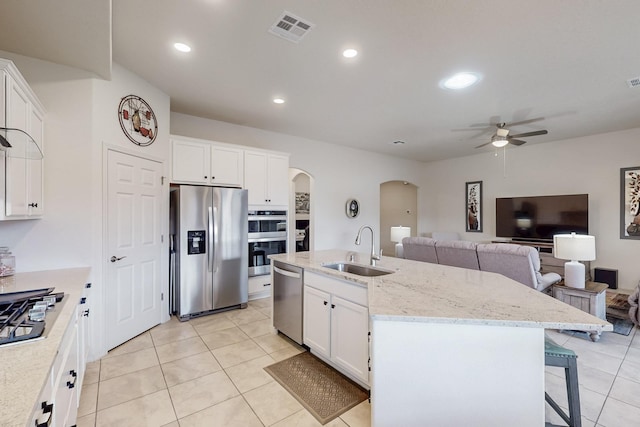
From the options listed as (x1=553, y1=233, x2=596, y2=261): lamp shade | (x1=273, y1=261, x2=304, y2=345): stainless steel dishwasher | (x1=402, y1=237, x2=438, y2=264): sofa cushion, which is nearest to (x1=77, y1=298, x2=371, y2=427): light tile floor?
(x1=273, y1=261, x2=304, y2=345): stainless steel dishwasher

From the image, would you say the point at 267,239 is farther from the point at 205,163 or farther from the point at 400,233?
the point at 400,233

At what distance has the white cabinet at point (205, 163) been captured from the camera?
370 cm

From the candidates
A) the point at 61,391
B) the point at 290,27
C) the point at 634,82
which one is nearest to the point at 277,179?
the point at 290,27

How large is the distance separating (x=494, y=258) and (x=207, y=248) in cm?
357

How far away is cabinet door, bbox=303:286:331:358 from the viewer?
2449mm

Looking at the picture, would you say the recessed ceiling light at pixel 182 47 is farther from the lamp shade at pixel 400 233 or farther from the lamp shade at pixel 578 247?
the lamp shade at pixel 578 247

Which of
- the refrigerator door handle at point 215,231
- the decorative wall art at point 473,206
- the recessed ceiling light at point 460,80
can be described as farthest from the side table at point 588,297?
the refrigerator door handle at point 215,231

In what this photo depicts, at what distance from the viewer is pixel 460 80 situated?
122 inches

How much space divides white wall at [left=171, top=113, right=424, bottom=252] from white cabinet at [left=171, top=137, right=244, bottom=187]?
0.55m

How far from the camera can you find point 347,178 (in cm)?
620

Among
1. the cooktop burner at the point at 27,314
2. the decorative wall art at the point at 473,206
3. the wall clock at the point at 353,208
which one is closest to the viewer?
the cooktop burner at the point at 27,314

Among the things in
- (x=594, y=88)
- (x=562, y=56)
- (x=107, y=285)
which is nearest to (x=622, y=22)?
(x=562, y=56)

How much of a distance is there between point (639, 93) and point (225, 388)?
17.8 feet

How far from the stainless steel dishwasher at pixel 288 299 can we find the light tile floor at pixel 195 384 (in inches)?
6.7
